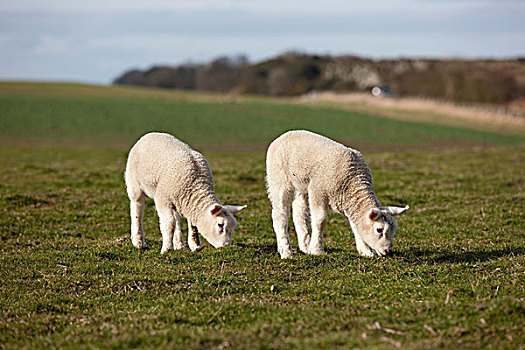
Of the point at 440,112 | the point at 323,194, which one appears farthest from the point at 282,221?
the point at 440,112

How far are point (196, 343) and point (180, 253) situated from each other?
501 cm

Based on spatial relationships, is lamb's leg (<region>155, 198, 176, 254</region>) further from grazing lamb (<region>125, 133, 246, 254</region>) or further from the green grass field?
the green grass field

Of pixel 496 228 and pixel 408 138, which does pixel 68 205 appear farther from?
pixel 408 138

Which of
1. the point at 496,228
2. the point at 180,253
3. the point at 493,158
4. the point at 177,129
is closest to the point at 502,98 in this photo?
the point at 177,129

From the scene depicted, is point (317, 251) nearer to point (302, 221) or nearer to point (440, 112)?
point (302, 221)

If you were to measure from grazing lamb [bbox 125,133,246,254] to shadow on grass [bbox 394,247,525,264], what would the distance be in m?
3.62

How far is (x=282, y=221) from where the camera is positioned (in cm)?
1223

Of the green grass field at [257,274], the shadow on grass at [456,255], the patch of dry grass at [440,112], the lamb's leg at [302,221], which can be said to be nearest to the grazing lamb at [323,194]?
the lamb's leg at [302,221]

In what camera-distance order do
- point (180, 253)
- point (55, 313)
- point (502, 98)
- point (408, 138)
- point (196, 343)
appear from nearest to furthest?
point (196, 343)
point (55, 313)
point (180, 253)
point (408, 138)
point (502, 98)

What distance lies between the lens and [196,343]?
709 cm

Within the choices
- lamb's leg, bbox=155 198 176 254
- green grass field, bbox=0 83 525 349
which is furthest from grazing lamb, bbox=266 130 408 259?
lamb's leg, bbox=155 198 176 254

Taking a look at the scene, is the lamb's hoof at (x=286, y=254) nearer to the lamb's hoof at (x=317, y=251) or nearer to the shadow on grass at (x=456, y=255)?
the lamb's hoof at (x=317, y=251)

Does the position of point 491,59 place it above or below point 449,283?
above

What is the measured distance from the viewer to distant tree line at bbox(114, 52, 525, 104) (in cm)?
9038
